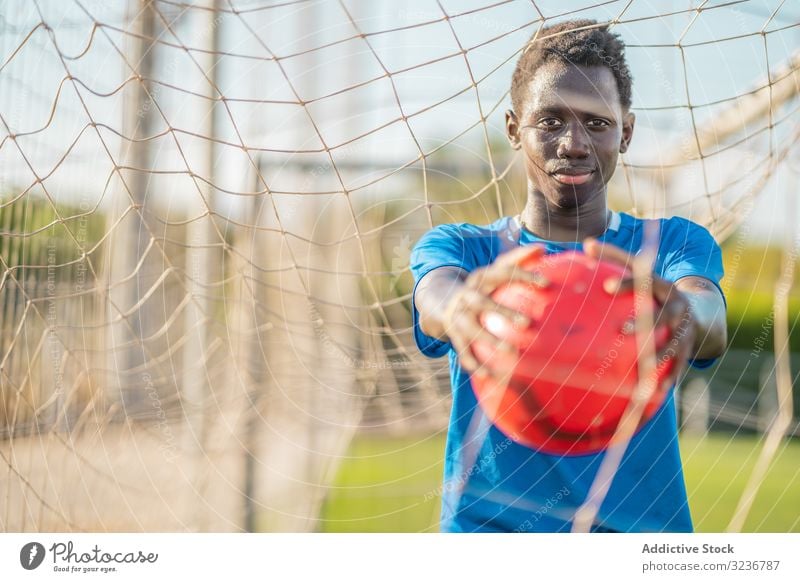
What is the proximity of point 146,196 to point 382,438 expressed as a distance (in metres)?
1.57

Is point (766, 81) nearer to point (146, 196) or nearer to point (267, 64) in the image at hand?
point (267, 64)

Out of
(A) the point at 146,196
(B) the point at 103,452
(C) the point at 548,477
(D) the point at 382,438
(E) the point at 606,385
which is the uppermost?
(A) the point at 146,196

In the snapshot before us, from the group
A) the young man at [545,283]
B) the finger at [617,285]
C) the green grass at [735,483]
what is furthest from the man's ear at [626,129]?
the green grass at [735,483]

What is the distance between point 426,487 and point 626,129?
68.6 inches

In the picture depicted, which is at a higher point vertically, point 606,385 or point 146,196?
point 146,196

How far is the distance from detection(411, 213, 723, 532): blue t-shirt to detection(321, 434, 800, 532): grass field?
1.04m

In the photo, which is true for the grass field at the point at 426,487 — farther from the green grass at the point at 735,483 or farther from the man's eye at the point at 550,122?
the man's eye at the point at 550,122

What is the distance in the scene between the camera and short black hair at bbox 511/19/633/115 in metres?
0.92

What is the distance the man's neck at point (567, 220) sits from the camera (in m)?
0.90

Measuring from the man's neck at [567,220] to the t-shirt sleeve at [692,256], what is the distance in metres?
0.08

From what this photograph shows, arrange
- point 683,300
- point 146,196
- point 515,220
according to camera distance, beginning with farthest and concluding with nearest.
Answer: point 146,196 → point 515,220 → point 683,300

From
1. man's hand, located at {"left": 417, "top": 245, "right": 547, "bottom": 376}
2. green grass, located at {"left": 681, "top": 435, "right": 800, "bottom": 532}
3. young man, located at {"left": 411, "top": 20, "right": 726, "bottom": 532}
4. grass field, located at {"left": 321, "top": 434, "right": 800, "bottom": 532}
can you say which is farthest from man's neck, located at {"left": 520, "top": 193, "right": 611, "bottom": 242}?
green grass, located at {"left": 681, "top": 435, "right": 800, "bottom": 532}

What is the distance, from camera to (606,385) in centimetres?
81
